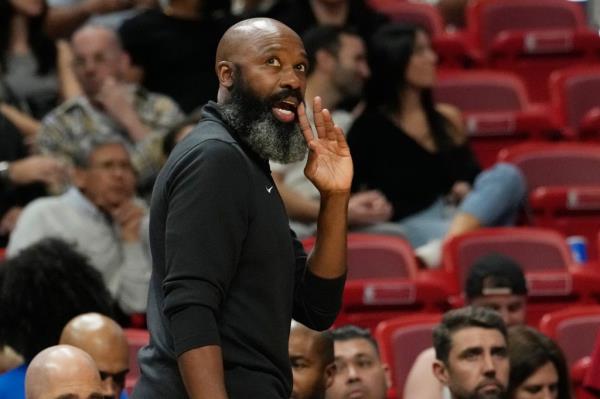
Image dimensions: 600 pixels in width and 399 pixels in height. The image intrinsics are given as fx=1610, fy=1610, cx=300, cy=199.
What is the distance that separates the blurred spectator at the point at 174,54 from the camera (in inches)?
286

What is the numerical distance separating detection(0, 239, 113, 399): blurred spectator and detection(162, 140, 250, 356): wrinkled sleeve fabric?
62.1 inches

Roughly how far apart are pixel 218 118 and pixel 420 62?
3.99 m

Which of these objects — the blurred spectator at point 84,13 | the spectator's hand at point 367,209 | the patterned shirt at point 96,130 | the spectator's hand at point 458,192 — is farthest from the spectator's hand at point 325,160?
the blurred spectator at point 84,13

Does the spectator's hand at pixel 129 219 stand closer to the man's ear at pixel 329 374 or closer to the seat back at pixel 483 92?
the man's ear at pixel 329 374

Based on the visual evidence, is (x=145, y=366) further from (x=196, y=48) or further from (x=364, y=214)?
(x=196, y=48)

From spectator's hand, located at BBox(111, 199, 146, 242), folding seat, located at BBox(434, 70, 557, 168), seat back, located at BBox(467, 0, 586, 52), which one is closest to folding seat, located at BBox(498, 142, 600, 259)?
folding seat, located at BBox(434, 70, 557, 168)

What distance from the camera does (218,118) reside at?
2.99 metres

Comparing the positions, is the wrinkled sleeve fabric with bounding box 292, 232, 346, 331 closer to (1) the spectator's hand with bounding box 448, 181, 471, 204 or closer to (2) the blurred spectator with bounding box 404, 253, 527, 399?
(2) the blurred spectator with bounding box 404, 253, 527, 399

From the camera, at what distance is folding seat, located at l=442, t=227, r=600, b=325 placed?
589cm

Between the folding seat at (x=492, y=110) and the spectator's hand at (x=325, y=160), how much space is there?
4236 mm

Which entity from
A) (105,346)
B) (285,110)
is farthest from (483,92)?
(285,110)

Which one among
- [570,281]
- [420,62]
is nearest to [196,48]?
[420,62]

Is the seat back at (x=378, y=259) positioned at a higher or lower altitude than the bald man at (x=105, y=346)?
lower

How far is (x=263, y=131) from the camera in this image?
116 inches
